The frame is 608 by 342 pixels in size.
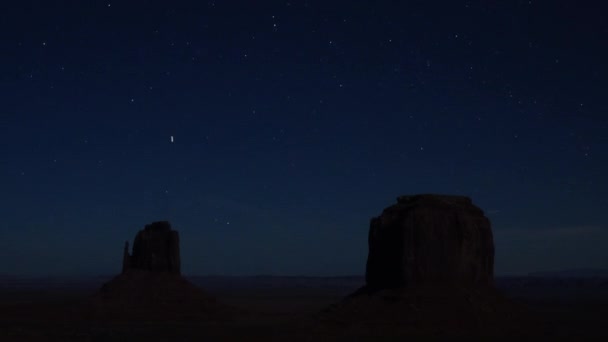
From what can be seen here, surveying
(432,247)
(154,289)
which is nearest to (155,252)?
(154,289)

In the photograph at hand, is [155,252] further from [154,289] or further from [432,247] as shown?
[432,247]

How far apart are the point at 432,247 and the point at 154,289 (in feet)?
129

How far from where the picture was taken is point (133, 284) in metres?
87.2

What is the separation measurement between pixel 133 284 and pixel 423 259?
135 feet

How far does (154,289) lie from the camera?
3393 inches

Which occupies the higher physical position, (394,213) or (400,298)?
(394,213)

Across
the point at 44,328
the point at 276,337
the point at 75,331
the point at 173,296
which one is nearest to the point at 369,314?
the point at 276,337

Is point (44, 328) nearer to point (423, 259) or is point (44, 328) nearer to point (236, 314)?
point (236, 314)

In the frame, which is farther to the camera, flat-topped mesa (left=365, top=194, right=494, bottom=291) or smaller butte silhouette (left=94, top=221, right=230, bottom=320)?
smaller butte silhouette (left=94, top=221, right=230, bottom=320)

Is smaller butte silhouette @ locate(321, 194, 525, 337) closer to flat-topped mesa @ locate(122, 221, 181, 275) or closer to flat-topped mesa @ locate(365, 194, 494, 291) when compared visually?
flat-topped mesa @ locate(365, 194, 494, 291)

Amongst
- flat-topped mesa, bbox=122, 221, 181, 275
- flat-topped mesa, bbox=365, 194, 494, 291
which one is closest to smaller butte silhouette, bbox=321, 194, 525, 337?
flat-topped mesa, bbox=365, 194, 494, 291

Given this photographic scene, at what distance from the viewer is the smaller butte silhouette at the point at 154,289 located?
270 ft

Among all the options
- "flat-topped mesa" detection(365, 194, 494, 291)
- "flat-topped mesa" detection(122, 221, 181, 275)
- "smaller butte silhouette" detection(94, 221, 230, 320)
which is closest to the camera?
"flat-topped mesa" detection(365, 194, 494, 291)

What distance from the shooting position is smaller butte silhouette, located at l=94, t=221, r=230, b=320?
270ft
